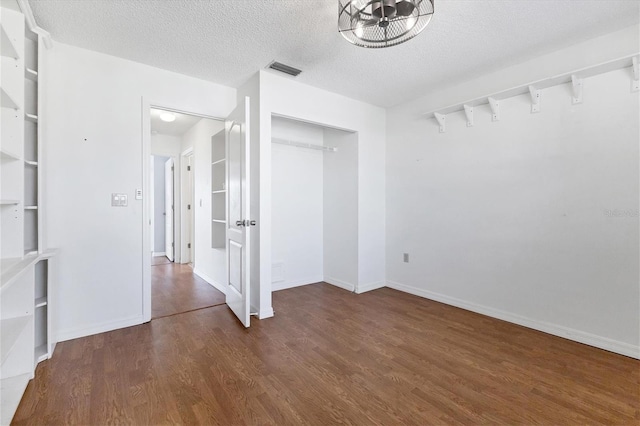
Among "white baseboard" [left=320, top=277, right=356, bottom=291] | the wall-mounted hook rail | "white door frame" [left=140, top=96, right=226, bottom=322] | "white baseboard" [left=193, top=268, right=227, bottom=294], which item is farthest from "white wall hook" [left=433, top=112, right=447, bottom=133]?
"white baseboard" [left=193, top=268, right=227, bottom=294]

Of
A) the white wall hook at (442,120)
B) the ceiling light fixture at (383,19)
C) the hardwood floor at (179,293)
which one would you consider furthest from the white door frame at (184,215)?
the ceiling light fixture at (383,19)

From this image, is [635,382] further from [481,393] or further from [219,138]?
[219,138]

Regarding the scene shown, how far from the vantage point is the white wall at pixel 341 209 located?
384cm

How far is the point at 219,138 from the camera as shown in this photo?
3.99 m

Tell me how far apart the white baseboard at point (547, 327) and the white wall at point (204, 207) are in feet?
8.79

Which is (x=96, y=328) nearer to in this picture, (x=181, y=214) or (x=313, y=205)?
(x=313, y=205)

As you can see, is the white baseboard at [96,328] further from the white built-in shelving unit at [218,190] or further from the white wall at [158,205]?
the white wall at [158,205]

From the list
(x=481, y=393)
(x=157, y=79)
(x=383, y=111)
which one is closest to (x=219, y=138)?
(x=157, y=79)

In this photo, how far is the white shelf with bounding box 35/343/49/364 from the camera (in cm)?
205

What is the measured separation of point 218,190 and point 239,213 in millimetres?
1351

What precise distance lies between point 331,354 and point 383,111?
10.4 feet

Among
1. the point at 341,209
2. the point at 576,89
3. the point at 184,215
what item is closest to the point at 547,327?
the point at 576,89

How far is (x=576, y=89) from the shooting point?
241 centimetres

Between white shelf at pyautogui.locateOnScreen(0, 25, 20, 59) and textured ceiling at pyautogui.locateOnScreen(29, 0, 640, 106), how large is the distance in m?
0.44
